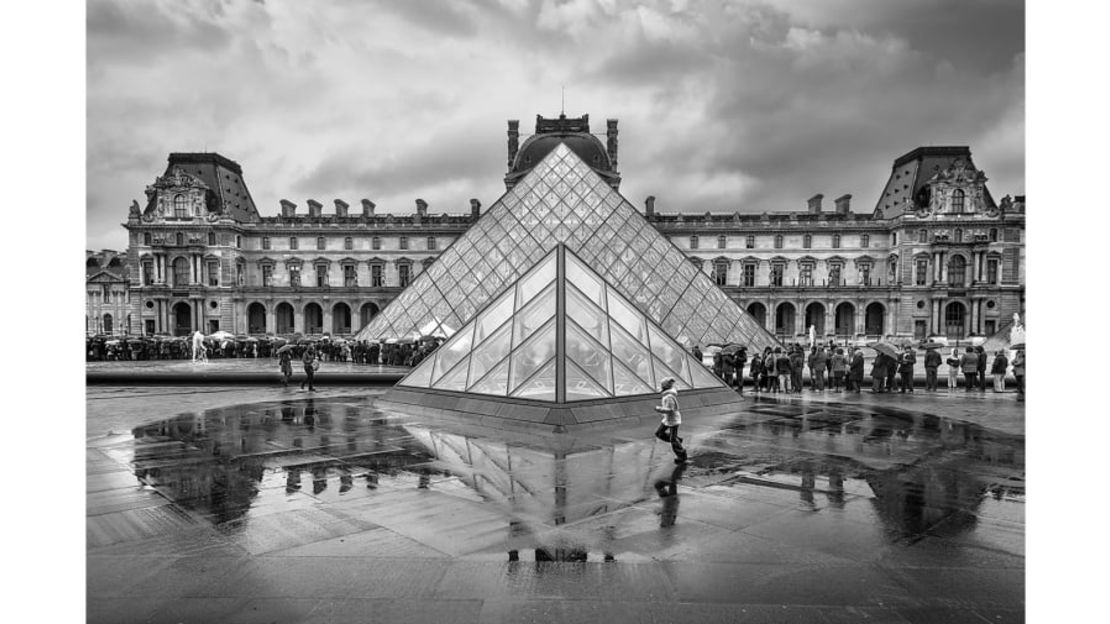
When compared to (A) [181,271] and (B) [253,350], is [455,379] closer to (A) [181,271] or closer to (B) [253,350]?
(B) [253,350]

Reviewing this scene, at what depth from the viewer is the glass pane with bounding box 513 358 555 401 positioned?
10.2m

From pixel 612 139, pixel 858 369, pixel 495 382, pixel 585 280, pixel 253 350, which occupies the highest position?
pixel 612 139

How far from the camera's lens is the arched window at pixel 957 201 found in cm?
5309

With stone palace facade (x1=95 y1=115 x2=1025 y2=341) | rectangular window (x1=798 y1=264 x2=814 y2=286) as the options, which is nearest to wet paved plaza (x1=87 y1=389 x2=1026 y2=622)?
stone palace facade (x1=95 y1=115 x2=1025 y2=341)

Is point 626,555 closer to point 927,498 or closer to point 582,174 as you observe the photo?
point 927,498

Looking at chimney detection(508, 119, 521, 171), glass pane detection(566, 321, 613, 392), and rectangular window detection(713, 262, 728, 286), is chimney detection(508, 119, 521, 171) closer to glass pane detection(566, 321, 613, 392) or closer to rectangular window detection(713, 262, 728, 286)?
rectangular window detection(713, 262, 728, 286)

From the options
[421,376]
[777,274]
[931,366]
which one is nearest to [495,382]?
[421,376]

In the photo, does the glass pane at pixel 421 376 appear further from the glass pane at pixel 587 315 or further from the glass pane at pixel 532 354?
the glass pane at pixel 587 315

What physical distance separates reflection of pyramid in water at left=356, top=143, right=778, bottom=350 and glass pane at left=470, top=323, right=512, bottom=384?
14287 millimetres

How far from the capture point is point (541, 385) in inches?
408

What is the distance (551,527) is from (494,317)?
8.02 m

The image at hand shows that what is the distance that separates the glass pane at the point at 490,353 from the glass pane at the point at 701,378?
385 cm

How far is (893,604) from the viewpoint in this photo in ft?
11.1

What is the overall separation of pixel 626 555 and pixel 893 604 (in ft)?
5.18
